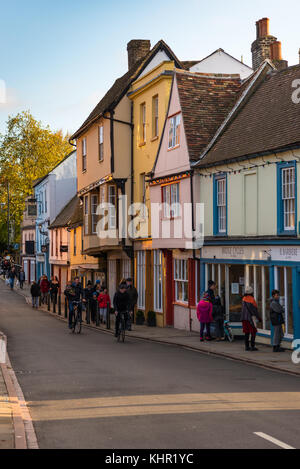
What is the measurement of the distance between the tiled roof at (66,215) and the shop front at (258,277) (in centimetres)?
2702

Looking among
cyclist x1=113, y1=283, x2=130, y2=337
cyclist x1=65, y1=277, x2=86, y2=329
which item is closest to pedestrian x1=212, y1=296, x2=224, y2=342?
cyclist x1=113, y1=283, x2=130, y2=337

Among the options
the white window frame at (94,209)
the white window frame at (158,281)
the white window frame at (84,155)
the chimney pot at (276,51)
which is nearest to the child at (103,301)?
the white window frame at (158,281)

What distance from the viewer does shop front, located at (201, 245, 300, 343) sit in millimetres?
19703

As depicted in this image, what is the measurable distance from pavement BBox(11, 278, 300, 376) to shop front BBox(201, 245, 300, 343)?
0.93 meters

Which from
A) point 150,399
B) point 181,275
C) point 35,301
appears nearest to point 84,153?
point 35,301

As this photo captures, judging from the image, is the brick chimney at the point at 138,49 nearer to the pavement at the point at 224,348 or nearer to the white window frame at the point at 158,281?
the white window frame at the point at 158,281

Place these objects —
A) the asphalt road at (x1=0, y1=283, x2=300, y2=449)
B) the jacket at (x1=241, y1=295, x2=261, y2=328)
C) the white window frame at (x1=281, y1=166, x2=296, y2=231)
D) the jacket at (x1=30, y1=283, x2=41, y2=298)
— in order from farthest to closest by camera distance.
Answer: the jacket at (x1=30, y1=283, x2=41, y2=298)
the white window frame at (x1=281, y1=166, x2=296, y2=231)
the jacket at (x1=241, y1=295, x2=261, y2=328)
the asphalt road at (x1=0, y1=283, x2=300, y2=449)

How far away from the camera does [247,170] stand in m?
22.3

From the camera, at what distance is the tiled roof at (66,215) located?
170 ft

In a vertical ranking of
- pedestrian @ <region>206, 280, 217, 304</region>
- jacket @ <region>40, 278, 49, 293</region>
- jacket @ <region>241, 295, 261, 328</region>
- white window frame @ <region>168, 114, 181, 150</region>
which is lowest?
jacket @ <region>40, 278, 49, 293</region>

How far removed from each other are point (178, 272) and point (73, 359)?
36.1 ft

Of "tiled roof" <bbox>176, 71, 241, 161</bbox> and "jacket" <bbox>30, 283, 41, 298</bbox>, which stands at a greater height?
"tiled roof" <bbox>176, 71, 241, 161</bbox>

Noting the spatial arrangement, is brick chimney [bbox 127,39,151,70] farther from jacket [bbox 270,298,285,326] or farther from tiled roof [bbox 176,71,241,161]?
jacket [bbox 270,298,285,326]
